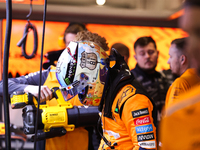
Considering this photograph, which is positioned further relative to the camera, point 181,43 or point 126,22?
point 126,22

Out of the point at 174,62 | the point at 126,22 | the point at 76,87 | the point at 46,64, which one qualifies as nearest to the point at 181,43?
the point at 174,62

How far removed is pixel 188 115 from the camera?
0.38 metres

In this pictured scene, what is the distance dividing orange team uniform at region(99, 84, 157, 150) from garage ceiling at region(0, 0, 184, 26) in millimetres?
2893

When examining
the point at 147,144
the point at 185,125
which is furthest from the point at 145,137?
the point at 185,125

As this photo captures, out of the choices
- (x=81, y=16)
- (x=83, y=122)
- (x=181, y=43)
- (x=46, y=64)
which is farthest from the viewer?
(x=81, y=16)

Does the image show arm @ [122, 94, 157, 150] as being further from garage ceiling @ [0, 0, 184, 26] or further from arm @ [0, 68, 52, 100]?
garage ceiling @ [0, 0, 184, 26]

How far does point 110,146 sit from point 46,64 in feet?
3.83

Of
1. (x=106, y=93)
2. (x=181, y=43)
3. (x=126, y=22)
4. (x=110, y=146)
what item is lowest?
(x=110, y=146)

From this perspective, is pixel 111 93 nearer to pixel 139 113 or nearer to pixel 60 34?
pixel 139 113

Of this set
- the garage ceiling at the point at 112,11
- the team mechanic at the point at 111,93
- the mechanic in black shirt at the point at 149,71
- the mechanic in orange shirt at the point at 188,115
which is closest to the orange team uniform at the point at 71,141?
the team mechanic at the point at 111,93

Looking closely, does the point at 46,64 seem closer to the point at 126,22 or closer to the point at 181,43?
the point at 181,43

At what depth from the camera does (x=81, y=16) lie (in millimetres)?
3738

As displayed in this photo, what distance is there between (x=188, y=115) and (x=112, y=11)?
3560mm

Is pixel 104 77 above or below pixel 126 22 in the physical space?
below
